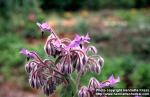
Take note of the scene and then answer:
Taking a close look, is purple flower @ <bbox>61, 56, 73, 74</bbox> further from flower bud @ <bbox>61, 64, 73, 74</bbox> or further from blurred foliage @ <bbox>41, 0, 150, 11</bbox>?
blurred foliage @ <bbox>41, 0, 150, 11</bbox>

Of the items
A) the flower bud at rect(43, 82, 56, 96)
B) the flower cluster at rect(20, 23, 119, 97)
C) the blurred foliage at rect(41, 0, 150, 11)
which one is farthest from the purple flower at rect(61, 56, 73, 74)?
the blurred foliage at rect(41, 0, 150, 11)

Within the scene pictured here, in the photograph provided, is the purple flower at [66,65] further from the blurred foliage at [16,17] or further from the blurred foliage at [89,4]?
the blurred foliage at [89,4]

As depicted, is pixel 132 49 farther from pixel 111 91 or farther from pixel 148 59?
pixel 111 91

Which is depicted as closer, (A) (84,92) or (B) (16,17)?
(A) (84,92)

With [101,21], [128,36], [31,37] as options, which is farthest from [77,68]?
[101,21]

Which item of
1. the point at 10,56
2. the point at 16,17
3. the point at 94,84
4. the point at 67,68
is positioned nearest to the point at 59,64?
the point at 67,68

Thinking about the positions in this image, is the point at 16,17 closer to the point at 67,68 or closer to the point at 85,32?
the point at 85,32

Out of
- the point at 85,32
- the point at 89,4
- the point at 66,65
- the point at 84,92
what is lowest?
the point at 84,92
